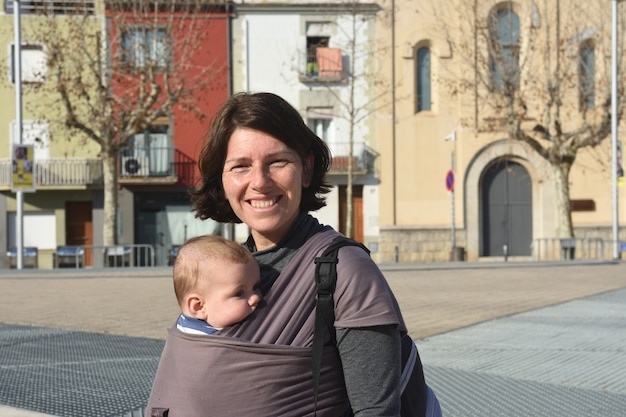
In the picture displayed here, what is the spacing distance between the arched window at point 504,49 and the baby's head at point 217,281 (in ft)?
95.4

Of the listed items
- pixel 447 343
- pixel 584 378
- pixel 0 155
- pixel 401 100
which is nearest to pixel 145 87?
pixel 0 155

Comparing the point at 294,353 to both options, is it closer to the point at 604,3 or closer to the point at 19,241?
the point at 19,241

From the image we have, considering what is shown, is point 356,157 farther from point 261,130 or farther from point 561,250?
point 261,130

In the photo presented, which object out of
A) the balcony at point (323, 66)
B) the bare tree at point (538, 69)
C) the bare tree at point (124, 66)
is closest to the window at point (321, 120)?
the balcony at point (323, 66)

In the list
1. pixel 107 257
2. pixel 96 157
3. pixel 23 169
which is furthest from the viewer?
pixel 96 157

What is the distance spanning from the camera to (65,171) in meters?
35.0

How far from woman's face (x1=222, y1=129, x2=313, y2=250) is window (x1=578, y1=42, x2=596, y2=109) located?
31.2 m

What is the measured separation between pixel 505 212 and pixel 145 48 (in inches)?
574

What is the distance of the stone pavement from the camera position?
5.34 meters

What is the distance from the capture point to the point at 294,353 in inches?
89.8

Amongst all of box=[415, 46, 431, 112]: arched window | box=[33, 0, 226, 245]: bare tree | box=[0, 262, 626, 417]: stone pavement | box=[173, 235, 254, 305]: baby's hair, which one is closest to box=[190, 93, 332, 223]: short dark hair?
box=[173, 235, 254, 305]: baby's hair

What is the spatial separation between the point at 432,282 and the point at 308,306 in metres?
15.5

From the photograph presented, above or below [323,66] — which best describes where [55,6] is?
above

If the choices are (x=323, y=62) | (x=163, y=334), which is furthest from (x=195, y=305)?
(x=323, y=62)
